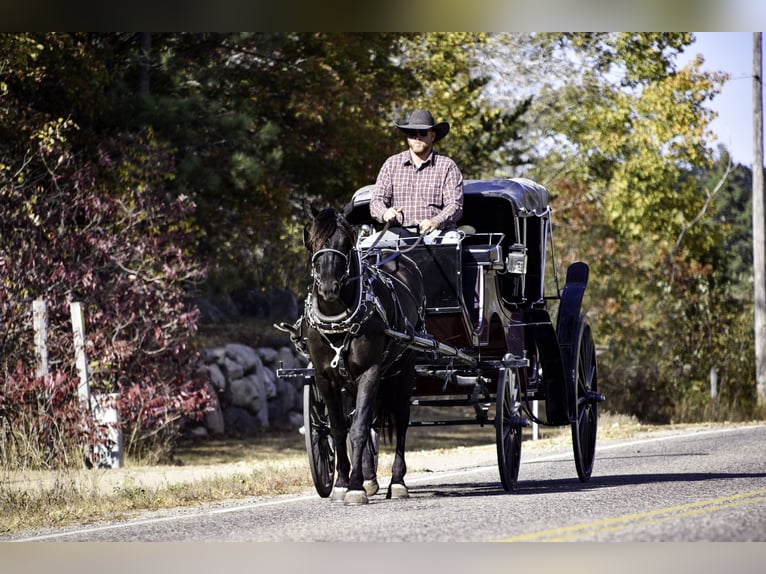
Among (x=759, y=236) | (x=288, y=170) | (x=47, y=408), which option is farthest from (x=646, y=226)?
(x=47, y=408)

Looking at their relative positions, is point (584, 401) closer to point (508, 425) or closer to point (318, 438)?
point (508, 425)

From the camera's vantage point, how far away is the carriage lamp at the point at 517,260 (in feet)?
40.2

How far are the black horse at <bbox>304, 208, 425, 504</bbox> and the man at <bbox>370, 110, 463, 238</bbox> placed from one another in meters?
0.78

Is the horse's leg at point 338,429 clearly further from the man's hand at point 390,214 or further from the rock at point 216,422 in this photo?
the rock at point 216,422

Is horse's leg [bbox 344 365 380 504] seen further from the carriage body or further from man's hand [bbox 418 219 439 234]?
man's hand [bbox 418 219 439 234]

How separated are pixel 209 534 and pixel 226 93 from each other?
46.9 ft

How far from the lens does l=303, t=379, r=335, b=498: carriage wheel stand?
11.3m

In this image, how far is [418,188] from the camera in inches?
466

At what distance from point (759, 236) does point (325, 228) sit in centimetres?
1852

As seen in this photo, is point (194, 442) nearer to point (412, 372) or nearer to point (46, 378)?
point (46, 378)

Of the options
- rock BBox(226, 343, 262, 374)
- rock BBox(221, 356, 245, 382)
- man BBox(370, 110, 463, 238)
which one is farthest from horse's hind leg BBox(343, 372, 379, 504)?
rock BBox(226, 343, 262, 374)

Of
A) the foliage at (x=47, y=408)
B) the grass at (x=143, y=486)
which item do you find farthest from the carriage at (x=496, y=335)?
the foliage at (x=47, y=408)

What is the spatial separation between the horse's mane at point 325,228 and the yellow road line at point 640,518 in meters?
2.65
